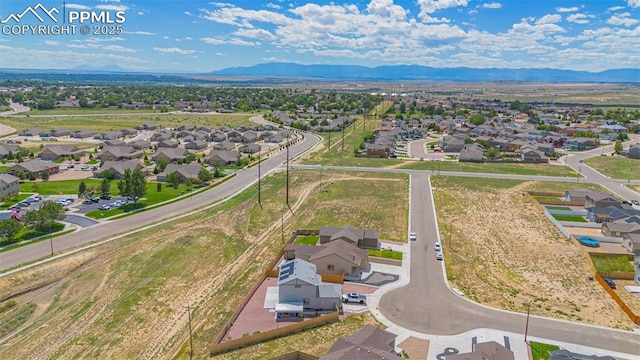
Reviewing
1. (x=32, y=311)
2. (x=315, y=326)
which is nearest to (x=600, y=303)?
(x=315, y=326)

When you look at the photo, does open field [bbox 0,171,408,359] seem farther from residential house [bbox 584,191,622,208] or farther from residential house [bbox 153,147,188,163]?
residential house [bbox 153,147,188,163]

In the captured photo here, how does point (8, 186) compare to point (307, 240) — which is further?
point (8, 186)

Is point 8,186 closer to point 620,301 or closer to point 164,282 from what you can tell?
point 164,282

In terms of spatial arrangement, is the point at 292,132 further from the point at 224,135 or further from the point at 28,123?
the point at 28,123

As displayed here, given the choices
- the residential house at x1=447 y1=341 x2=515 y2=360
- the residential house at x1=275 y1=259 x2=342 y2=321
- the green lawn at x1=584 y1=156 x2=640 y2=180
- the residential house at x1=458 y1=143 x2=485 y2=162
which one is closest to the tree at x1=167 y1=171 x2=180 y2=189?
the residential house at x1=275 y1=259 x2=342 y2=321

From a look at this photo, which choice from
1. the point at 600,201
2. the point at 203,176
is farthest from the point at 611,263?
the point at 203,176

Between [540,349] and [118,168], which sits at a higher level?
[118,168]

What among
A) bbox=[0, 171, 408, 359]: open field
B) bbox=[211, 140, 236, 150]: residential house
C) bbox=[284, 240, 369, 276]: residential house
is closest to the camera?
bbox=[0, 171, 408, 359]: open field
